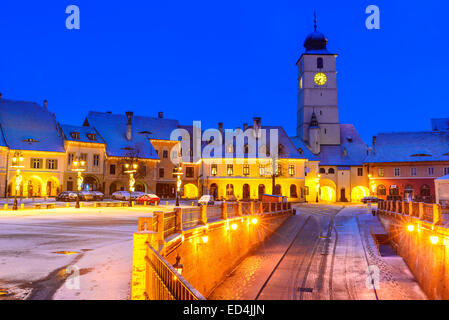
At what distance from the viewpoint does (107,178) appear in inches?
2452

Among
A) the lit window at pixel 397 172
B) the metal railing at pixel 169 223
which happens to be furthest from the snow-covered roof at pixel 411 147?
the metal railing at pixel 169 223

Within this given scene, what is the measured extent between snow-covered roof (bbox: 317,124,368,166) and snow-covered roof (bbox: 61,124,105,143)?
38.9 metres

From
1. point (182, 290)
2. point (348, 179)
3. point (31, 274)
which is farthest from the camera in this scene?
point (348, 179)

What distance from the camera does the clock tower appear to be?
245ft

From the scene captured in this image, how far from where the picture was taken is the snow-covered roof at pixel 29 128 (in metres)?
57.4

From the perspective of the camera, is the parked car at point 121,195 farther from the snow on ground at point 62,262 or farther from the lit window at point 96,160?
the snow on ground at point 62,262

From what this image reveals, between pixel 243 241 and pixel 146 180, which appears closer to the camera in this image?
pixel 243 241

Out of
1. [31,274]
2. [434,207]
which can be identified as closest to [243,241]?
[434,207]

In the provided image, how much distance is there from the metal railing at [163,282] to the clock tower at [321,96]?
225 ft

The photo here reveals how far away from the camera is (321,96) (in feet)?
246

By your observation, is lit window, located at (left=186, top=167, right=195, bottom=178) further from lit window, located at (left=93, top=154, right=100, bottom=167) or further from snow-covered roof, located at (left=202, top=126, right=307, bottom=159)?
lit window, located at (left=93, top=154, right=100, bottom=167)

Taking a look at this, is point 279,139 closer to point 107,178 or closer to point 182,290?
point 107,178

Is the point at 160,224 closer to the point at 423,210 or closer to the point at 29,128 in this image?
the point at 423,210
